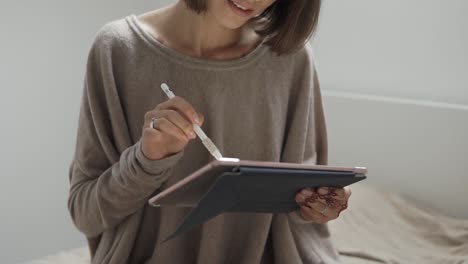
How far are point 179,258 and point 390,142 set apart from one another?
909 millimetres

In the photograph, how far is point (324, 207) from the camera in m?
0.84

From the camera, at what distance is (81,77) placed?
177cm

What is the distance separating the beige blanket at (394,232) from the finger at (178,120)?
2.31 ft

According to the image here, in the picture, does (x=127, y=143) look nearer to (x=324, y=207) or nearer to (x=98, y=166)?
(x=98, y=166)

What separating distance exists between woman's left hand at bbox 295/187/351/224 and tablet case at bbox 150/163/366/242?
0.05ft

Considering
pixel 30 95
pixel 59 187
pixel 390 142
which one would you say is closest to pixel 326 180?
pixel 390 142

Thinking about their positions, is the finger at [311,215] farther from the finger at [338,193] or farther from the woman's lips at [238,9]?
the woman's lips at [238,9]

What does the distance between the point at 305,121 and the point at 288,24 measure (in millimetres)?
173

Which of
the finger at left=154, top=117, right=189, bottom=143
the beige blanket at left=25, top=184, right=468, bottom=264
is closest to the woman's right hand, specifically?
the finger at left=154, top=117, right=189, bottom=143

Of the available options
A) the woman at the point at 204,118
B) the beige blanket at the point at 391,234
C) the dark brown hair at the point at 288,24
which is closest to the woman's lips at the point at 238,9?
the woman at the point at 204,118

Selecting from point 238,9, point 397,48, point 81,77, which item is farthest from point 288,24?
point 81,77

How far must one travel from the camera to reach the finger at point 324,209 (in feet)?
A: 2.75

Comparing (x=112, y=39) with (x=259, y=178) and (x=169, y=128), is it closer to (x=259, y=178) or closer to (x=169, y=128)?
(x=169, y=128)

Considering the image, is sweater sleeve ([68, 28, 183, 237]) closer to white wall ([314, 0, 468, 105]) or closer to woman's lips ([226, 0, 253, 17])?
woman's lips ([226, 0, 253, 17])
